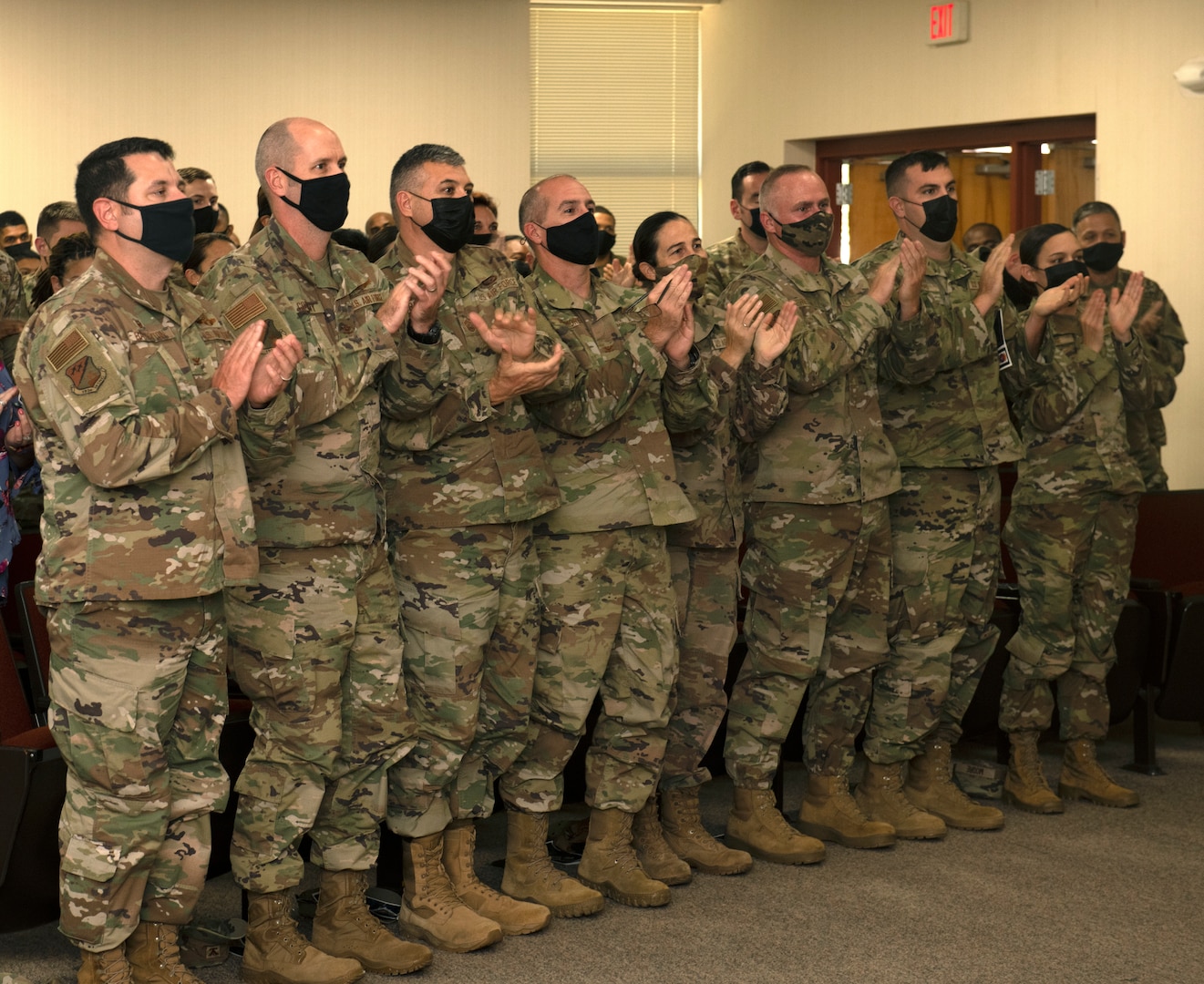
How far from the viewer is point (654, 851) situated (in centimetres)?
387

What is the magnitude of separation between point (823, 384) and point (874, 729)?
1065 millimetres

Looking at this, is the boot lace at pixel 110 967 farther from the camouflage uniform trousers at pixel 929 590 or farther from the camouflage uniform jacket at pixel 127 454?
the camouflage uniform trousers at pixel 929 590

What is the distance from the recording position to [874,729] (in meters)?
4.32

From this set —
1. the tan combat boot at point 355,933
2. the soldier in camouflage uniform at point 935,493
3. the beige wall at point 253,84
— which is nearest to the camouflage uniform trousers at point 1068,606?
the soldier in camouflage uniform at point 935,493

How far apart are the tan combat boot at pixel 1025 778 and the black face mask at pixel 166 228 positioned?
293cm

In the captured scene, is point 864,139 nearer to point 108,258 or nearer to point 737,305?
point 737,305

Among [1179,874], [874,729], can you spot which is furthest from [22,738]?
[1179,874]

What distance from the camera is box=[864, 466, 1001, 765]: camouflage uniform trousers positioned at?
4.25 metres

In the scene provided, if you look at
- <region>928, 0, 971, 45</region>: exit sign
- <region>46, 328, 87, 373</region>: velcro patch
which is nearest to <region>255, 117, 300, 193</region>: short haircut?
<region>46, 328, 87, 373</region>: velcro patch

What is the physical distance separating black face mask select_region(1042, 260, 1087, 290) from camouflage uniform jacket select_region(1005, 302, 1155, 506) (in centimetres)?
11

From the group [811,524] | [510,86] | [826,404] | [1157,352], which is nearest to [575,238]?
[826,404]

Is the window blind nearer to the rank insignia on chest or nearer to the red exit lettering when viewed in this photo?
the red exit lettering

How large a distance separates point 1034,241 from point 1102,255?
87cm

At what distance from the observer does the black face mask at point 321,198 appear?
315cm
